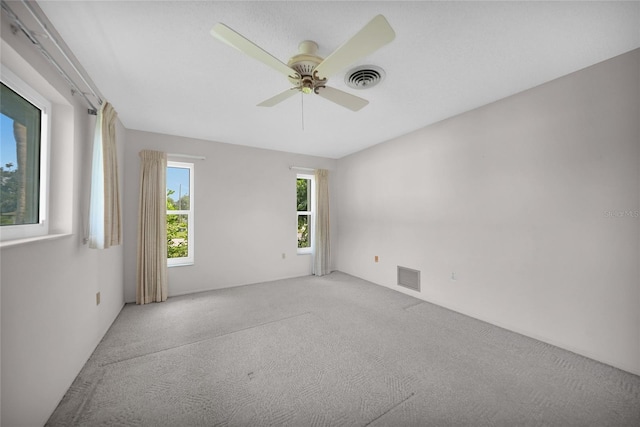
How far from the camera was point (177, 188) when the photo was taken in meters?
3.86

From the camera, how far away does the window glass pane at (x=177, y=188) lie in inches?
150

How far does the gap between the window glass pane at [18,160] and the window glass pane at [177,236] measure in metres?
2.28

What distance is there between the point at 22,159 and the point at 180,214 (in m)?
2.45

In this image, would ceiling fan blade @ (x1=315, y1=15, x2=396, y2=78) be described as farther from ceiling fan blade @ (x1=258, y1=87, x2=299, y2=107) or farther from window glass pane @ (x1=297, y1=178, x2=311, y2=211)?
window glass pane @ (x1=297, y1=178, x2=311, y2=211)

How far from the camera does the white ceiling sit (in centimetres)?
148

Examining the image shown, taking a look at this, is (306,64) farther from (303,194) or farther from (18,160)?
(303,194)

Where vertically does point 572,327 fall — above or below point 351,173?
below

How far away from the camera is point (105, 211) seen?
2039 millimetres

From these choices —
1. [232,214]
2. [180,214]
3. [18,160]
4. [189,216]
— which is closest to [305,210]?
[232,214]

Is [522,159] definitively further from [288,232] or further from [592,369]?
[288,232]

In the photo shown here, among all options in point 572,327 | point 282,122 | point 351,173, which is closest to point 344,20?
point 282,122

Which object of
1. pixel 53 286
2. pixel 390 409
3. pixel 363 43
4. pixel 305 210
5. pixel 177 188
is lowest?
pixel 390 409

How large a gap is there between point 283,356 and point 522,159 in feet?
9.92

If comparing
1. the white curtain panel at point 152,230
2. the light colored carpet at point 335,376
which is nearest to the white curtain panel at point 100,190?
the light colored carpet at point 335,376
